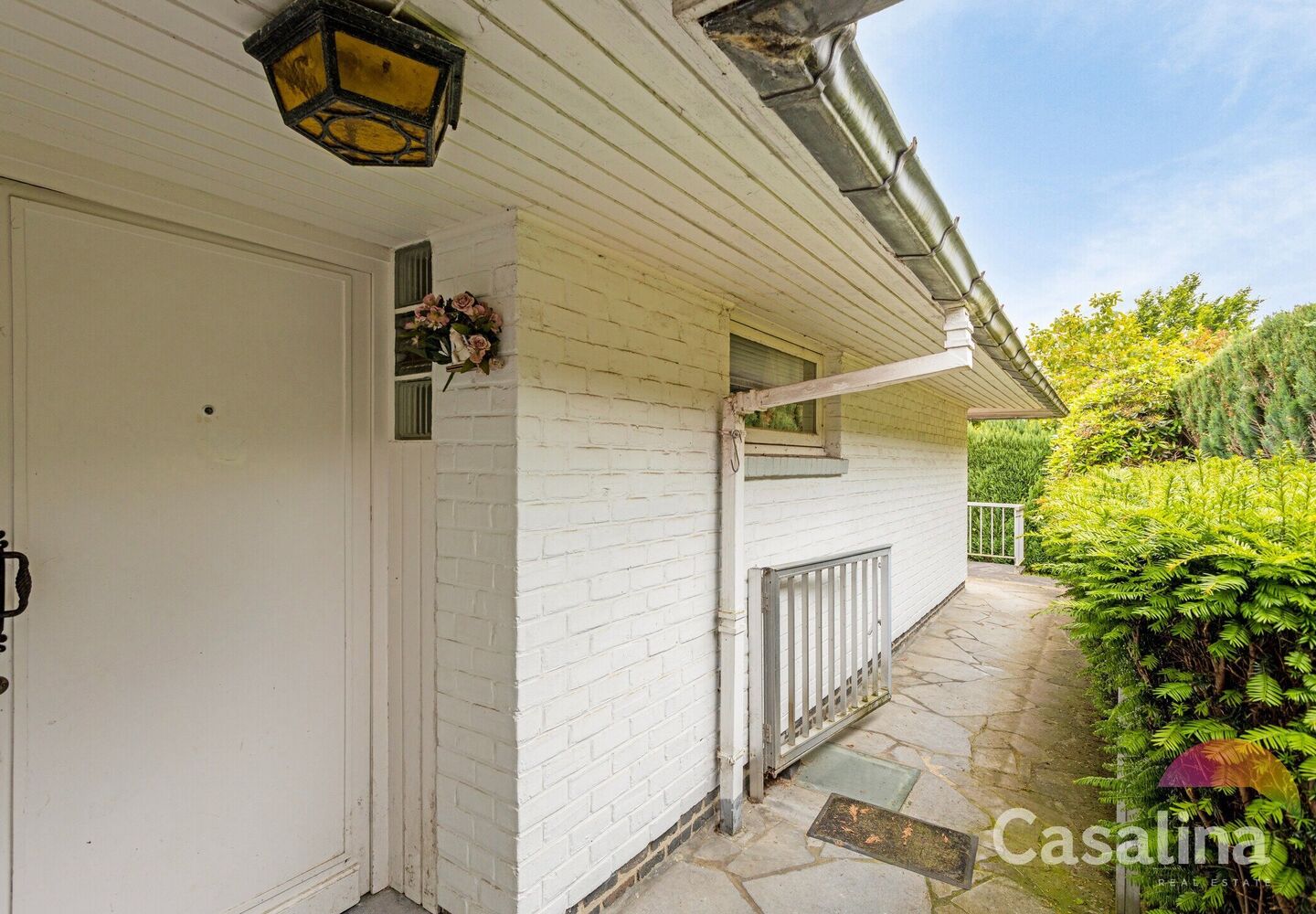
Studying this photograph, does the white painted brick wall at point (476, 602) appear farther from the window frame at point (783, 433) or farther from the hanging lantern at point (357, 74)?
the window frame at point (783, 433)

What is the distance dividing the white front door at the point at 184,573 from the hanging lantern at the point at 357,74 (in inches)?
44.0

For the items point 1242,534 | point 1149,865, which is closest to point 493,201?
point 1242,534

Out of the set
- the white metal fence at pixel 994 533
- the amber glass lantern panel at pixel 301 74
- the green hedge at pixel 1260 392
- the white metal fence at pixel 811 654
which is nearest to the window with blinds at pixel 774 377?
the white metal fence at pixel 811 654

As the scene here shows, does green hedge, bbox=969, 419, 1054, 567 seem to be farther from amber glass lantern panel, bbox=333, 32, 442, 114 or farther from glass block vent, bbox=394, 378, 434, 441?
amber glass lantern panel, bbox=333, 32, 442, 114

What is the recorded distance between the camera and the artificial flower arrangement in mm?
1918

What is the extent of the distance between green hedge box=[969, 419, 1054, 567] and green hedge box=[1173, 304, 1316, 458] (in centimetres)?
479

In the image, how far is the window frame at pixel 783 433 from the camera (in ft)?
11.2

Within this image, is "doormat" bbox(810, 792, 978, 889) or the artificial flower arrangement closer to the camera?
the artificial flower arrangement

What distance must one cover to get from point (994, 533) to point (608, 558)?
10.5 metres

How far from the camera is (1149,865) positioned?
193 cm

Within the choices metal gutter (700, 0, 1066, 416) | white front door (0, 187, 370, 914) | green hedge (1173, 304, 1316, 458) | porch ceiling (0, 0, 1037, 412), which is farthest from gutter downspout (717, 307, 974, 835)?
green hedge (1173, 304, 1316, 458)

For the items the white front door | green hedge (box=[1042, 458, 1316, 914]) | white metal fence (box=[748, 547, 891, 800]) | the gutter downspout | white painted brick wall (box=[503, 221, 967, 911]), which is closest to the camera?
green hedge (box=[1042, 458, 1316, 914])

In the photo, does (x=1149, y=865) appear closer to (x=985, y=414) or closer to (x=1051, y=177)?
(x=985, y=414)

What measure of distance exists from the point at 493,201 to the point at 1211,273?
91.9 feet
